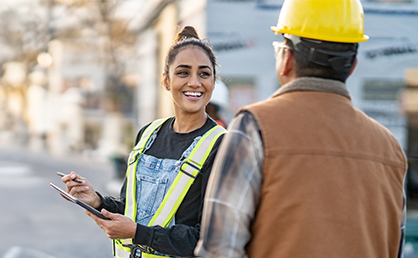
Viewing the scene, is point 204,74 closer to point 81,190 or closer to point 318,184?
point 81,190

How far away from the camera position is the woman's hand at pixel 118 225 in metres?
1.92

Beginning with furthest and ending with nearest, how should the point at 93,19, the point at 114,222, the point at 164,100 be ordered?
the point at 93,19
the point at 164,100
the point at 114,222

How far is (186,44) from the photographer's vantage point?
2.22 m

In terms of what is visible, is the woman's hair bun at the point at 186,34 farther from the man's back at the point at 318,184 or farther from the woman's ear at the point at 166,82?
the man's back at the point at 318,184

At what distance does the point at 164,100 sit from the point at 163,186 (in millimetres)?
10429

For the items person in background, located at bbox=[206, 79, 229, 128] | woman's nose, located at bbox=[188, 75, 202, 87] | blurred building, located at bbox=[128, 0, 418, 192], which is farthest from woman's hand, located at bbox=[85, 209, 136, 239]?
blurred building, located at bbox=[128, 0, 418, 192]

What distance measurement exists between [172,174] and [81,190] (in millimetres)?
411

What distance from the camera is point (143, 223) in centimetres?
208

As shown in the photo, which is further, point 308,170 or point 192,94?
point 192,94

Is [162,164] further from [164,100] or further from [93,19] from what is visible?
[93,19]

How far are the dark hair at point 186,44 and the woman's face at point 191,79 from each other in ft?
0.08

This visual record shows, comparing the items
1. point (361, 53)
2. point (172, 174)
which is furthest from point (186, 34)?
point (361, 53)

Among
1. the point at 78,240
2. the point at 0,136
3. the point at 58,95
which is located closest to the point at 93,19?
the point at 58,95

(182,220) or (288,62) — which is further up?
(288,62)
